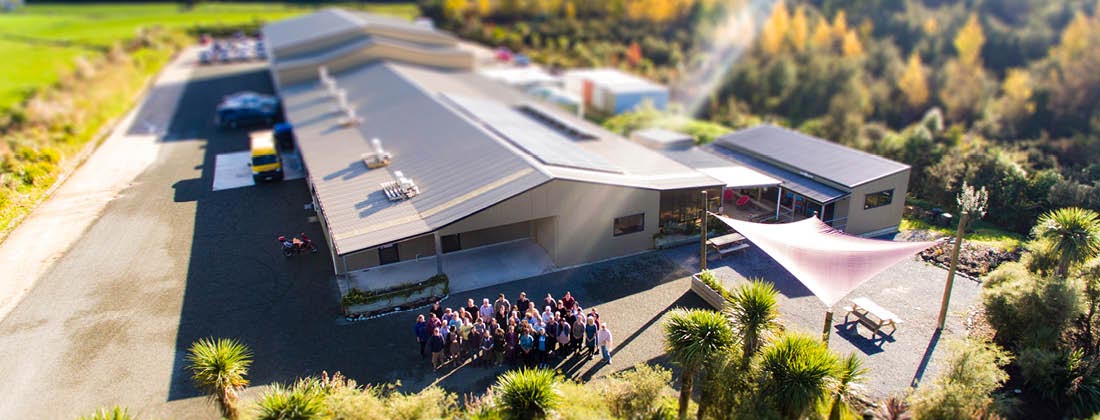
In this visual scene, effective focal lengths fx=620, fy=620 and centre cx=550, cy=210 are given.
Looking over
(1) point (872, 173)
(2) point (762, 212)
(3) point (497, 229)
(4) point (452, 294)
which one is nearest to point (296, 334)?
(4) point (452, 294)

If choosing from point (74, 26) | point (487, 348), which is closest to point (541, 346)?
point (487, 348)

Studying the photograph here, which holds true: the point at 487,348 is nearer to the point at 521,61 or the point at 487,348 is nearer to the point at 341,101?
the point at 341,101

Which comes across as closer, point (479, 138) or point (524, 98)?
point (479, 138)

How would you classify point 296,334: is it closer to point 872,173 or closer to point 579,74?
point 872,173

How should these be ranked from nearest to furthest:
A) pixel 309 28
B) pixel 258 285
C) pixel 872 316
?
pixel 872 316, pixel 258 285, pixel 309 28

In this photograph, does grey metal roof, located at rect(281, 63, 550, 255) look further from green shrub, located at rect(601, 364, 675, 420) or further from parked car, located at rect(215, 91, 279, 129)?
green shrub, located at rect(601, 364, 675, 420)

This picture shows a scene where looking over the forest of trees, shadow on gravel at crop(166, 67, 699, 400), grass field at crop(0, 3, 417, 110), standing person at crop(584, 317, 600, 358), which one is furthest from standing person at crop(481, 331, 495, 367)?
grass field at crop(0, 3, 417, 110)
